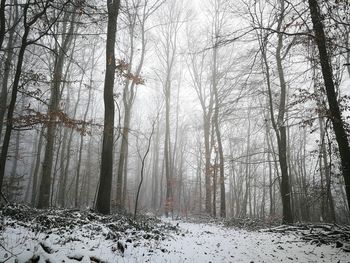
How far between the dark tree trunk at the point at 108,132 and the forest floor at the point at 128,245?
1499 millimetres

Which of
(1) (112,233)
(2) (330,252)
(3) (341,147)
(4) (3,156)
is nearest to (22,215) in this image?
(4) (3,156)

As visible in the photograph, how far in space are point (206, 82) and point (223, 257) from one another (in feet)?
59.0

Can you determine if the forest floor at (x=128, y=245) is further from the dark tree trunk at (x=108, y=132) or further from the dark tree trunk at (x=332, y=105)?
the dark tree trunk at (x=332, y=105)

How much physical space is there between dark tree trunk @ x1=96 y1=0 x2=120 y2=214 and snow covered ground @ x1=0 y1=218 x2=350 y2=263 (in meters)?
2.07

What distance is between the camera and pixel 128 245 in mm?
5320

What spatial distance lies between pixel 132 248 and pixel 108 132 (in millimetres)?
4685

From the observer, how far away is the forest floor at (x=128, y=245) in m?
3.98

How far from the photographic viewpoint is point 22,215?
6.14 metres

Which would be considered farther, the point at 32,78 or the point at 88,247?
the point at 32,78

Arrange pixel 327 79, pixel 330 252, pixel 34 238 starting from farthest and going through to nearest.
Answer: pixel 327 79, pixel 330 252, pixel 34 238

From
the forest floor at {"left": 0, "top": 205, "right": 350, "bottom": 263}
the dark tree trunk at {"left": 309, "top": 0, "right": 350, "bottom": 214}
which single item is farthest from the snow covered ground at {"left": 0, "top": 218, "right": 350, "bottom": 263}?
the dark tree trunk at {"left": 309, "top": 0, "right": 350, "bottom": 214}

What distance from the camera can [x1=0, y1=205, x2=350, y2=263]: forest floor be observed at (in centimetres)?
398

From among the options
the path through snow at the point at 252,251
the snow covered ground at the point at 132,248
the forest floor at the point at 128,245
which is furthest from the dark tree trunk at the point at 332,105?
the snow covered ground at the point at 132,248

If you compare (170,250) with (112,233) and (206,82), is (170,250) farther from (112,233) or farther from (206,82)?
(206,82)
